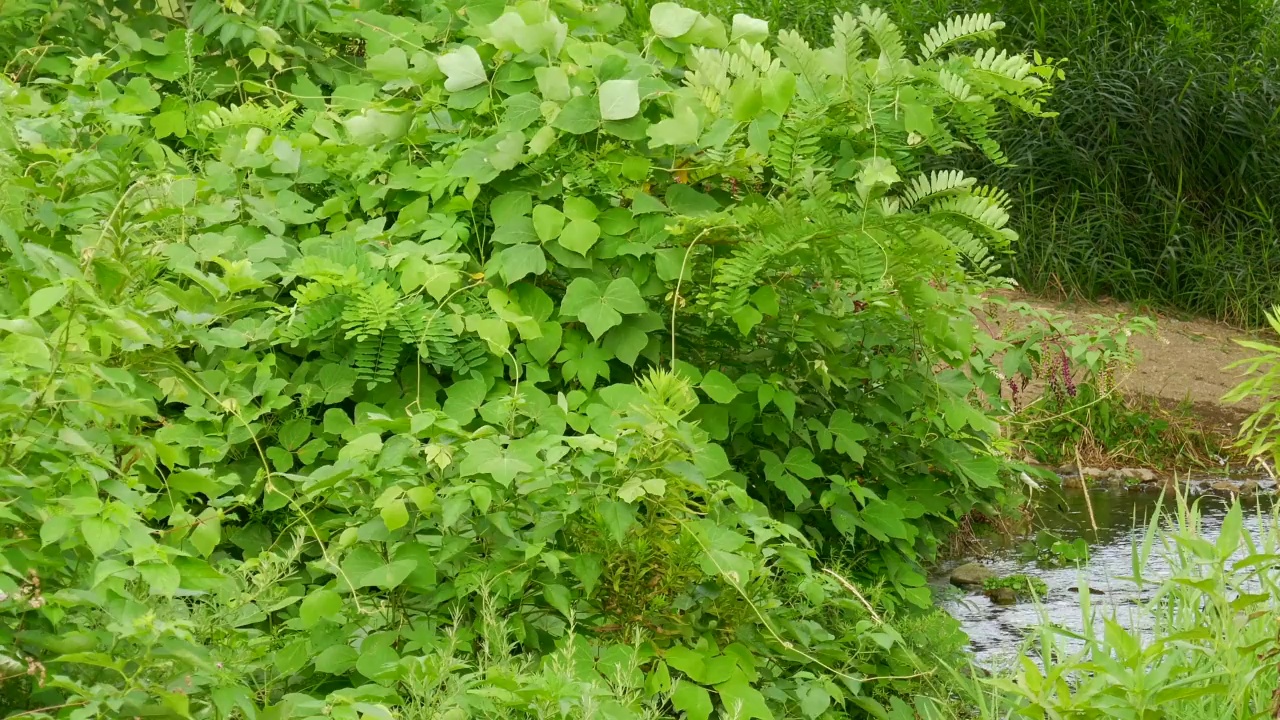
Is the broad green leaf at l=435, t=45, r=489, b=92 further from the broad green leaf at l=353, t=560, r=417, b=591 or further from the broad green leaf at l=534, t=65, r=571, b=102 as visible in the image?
the broad green leaf at l=353, t=560, r=417, b=591

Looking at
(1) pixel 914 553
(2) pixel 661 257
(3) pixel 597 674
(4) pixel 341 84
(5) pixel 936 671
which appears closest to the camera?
(3) pixel 597 674

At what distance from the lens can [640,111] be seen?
3041mm

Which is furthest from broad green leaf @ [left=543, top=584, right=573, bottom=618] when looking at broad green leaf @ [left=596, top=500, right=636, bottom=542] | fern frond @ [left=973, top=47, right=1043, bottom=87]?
fern frond @ [left=973, top=47, right=1043, bottom=87]

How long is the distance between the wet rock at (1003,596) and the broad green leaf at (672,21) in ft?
8.23

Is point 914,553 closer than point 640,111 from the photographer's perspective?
No

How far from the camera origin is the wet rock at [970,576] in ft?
16.1

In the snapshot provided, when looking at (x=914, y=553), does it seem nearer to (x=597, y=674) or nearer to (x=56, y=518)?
(x=597, y=674)

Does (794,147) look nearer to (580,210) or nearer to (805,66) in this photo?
(805,66)

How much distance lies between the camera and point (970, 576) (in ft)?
16.2

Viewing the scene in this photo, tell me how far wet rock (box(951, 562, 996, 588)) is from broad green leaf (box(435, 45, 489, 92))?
9.00 feet

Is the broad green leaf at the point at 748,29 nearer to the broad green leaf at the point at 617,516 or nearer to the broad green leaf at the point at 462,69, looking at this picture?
the broad green leaf at the point at 462,69

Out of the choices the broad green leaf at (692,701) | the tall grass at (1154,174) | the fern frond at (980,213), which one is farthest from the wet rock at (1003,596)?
the tall grass at (1154,174)

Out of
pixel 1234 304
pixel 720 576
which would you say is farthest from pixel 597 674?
pixel 1234 304

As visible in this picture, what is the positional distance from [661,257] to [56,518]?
149cm
